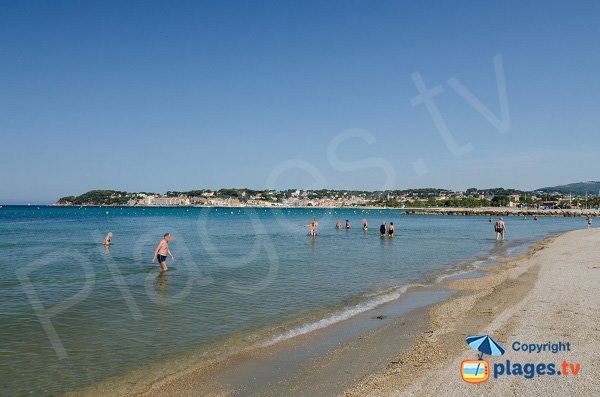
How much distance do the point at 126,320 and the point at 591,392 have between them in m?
10.1

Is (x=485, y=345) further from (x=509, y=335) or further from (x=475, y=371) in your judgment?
(x=509, y=335)

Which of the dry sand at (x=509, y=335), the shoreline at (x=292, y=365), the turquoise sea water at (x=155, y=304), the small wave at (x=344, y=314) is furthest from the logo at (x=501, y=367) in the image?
the turquoise sea water at (x=155, y=304)

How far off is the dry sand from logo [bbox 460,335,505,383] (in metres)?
0.14

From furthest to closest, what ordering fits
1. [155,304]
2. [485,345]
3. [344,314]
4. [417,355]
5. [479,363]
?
1. [155,304]
2. [344,314]
3. [417,355]
4. [479,363]
5. [485,345]

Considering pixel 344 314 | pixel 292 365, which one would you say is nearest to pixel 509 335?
pixel 292 365

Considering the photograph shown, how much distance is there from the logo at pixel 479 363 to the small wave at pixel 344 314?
4157 mm

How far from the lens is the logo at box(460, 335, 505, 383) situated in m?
6.71

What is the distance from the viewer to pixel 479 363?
7.24 meters

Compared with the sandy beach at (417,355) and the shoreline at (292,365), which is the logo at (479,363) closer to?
the sandy beach at (417,355)

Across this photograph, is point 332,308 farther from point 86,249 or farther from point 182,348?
point 86,249

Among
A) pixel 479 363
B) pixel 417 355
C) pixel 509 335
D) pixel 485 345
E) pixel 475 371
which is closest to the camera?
pixel 475 371

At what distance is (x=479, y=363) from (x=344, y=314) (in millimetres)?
5346

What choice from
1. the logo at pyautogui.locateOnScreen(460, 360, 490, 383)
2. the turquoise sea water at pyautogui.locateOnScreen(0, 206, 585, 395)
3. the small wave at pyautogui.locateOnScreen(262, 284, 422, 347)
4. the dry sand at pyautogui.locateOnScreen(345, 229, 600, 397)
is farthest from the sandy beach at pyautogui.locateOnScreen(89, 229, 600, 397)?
the turquoise sea water at pyautogui.locateOnScreen(0, 206, 585, 395)

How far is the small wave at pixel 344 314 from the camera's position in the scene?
10.3 meters
